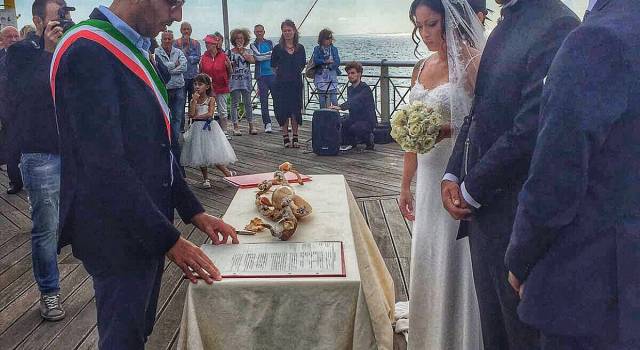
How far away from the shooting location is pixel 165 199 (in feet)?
5.99

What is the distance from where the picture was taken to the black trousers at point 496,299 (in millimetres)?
1729

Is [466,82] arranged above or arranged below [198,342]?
above

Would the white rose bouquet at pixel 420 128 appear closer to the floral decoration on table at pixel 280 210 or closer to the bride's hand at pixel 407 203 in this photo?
the bride's hand at pixel 407 203

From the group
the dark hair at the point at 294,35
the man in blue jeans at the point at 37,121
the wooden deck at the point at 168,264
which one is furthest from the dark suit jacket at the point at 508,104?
the dark hair at the point at 294,35

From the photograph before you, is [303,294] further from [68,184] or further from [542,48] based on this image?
[542,48]

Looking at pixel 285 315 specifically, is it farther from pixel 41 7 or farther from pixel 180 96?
pixel 180 96

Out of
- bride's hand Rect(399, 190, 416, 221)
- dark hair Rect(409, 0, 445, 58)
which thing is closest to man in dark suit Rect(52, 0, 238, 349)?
dark hair Rect(409, 0, 445, 58)

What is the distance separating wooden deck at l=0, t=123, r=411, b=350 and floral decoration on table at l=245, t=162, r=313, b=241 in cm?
102

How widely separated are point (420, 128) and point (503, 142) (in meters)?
0.81

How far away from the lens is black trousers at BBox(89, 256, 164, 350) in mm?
1709

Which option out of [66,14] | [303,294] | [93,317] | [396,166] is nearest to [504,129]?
[303,294]

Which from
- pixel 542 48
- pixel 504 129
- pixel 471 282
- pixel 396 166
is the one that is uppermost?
pixel 542 48

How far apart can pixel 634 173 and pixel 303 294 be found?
100cm

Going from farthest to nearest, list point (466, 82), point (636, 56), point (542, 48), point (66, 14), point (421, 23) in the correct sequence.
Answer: point (66, 14) < point (421, 23) < point (466, 82) < point (542, 48) < point (636, 56)
